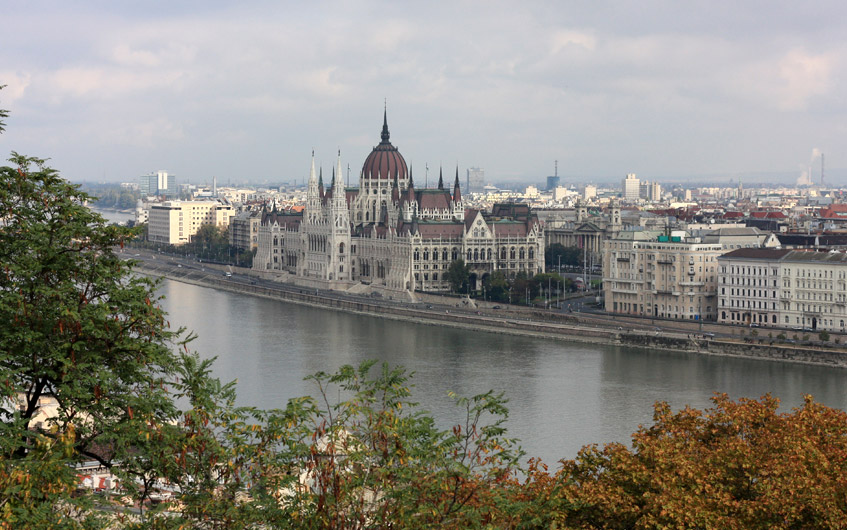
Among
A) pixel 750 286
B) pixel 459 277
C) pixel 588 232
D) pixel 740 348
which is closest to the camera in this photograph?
pixel 740 348

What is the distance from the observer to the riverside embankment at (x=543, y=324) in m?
40.6

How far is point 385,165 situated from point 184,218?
35134 millimetres

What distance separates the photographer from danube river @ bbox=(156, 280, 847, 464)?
28.7 metres

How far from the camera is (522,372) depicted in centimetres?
3675

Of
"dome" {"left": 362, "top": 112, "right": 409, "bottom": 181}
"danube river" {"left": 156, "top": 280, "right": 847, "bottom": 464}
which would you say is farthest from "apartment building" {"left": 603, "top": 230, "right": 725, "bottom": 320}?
"dome" {"left": 362, "top": 112, "right": 409, "bottom": 181}

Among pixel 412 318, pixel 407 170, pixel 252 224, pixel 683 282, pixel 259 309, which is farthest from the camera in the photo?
pixel 252 224

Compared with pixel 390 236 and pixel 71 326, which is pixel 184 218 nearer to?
pixel 390 236

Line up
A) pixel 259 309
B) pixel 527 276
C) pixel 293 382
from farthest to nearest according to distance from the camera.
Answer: pixel 527 276
pixel 259 309
pixel 293 382

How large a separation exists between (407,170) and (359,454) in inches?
2582

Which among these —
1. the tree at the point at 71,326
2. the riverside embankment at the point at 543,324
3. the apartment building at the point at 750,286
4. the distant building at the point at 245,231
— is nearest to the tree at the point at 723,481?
the tree at the point at 71,326

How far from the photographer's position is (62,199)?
11.2 metres

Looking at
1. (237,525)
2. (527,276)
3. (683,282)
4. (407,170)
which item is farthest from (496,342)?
(237,525)

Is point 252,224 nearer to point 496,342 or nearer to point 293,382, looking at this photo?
point 496,342

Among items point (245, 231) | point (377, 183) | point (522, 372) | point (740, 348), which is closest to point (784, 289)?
point (740, 348)
